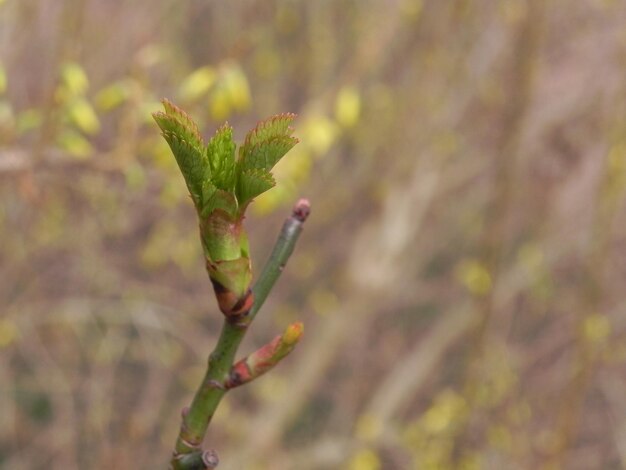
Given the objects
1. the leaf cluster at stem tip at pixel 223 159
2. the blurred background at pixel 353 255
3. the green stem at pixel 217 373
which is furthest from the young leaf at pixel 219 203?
the blurred background at pixel 353 255

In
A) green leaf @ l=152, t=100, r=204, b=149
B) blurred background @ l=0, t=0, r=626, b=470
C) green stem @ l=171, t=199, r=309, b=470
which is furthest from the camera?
blurred background @ l=0, t=0, r=626, b=470

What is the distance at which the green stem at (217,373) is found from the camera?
2.66 ft

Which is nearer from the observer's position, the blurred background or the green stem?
the green stem

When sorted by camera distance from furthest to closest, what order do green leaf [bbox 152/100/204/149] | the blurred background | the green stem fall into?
the blurred background, the green stem, green leaf [bbox 152/100/204/149]

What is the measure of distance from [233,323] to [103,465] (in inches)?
132

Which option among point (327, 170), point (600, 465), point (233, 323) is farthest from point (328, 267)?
point (233, 323)

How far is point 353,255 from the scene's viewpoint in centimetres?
481

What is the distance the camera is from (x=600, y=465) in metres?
4.81

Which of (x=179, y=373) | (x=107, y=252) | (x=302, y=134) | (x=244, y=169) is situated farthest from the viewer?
(x=179, y=373)

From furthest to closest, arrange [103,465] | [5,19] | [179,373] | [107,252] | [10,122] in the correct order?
[179,373] < [107,252] < [103,465] < [5,19] < [10,122]

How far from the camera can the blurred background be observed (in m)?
3.74

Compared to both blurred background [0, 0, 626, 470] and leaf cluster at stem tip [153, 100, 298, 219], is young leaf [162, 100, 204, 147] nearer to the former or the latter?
leaf cluster at stem tip [153, 100, 298, 219]

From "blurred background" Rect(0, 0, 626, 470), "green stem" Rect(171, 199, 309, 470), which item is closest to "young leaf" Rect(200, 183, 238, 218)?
"green stem" Rect(171, 199, 309, 470)

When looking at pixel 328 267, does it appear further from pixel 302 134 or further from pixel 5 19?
pixel 5 19
